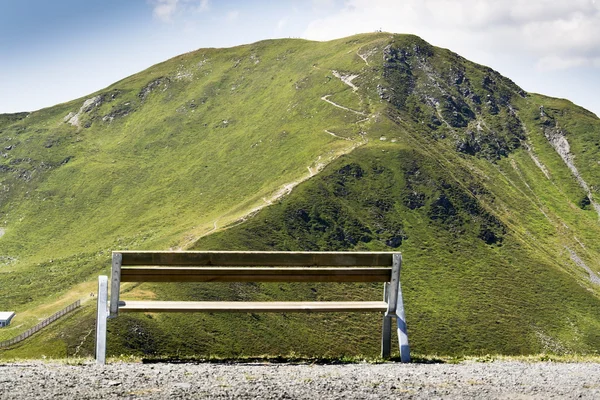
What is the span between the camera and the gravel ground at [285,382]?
10719mm

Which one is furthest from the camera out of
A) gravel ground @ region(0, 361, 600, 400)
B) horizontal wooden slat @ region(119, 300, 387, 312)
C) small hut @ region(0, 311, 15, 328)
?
small hut @ region(0, 311, 15, 328)

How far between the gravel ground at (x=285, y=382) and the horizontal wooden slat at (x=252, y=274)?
5.72ft

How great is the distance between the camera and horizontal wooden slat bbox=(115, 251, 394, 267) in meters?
13.2

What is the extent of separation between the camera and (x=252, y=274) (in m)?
13.5

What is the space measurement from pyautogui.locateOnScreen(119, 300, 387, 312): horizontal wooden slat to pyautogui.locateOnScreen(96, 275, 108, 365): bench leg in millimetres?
352

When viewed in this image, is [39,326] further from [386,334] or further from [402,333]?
[402,333]

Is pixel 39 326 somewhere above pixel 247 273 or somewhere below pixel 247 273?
below

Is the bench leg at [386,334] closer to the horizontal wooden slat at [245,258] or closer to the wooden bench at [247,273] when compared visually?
the wooden bench at [247,273]

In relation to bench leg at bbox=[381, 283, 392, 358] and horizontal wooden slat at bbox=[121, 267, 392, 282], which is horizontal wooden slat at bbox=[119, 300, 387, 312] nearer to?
bench leg at bbox=[381, 283, 392, 358]

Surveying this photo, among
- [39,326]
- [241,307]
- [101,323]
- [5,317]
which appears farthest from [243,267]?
[5,317]

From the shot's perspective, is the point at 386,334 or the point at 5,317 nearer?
the point at 386,334

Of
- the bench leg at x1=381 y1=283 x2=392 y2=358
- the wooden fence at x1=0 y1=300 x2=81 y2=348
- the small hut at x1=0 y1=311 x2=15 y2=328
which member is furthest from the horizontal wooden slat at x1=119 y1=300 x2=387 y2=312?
the small hut at x1=0 y1=311 x2=15 y2=328

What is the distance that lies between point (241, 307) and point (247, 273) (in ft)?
2.45

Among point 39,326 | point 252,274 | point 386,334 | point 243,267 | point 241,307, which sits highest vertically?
point 243,267
